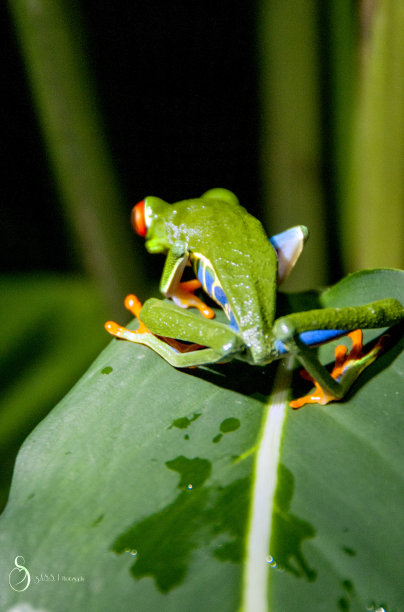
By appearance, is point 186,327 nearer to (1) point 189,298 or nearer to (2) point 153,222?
(1) point 189,298

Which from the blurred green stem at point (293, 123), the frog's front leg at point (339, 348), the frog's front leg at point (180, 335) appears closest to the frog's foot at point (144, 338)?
the frog's front leg at point (180, 335)

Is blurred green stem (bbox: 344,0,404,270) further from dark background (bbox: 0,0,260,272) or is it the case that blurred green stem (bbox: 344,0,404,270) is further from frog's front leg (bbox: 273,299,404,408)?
dark background (bbox: 0,0,260,272)

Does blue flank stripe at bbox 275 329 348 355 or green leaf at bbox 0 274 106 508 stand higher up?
blue flank stripe at bbox 275 329 348 355

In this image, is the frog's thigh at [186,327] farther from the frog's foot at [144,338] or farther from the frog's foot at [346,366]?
the frog's foot at [346,366]

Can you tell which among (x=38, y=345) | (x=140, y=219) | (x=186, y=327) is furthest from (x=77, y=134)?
(x=186, y=327)

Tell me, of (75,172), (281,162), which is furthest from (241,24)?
(75,172)

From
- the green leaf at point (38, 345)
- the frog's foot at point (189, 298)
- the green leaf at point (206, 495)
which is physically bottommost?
the green leaf at point (38, 345)

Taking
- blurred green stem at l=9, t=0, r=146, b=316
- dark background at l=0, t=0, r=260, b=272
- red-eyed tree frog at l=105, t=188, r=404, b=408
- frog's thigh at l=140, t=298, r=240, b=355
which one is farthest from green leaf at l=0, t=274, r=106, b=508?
frog's thigh at l=140, t=298, r=240, b=355

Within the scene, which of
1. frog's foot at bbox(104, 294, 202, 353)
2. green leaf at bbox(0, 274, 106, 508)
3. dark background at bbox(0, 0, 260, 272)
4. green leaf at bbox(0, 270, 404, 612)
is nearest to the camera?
green leaf at bbox(0, 270, 404, 612)
